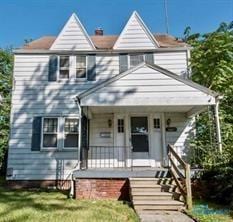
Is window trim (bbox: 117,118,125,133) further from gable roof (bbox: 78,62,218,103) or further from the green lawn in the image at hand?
the green lawn

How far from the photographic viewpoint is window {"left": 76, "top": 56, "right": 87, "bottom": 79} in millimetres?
12594

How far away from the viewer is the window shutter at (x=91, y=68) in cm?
1248

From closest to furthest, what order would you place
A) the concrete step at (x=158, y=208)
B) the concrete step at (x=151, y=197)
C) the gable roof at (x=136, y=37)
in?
the concrete step at (x=158, y=208) → the concrete step at (x=151, y=197) → the gable roof at (x=136, y=37)

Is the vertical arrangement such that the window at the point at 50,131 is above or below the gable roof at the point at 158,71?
below

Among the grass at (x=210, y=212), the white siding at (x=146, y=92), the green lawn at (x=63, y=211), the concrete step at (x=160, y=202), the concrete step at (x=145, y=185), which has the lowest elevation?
the grass at (x=210, y=212)

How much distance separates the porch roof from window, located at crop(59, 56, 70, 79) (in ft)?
12.2

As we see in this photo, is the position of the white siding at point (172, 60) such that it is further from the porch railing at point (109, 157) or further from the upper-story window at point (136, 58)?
the porch railing at point (109, 157)

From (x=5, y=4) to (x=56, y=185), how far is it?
8728 millimetres

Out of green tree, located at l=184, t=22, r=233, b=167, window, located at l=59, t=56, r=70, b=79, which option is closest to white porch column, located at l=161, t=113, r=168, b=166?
green tree, located at l=184, t=22, r=233, b=167

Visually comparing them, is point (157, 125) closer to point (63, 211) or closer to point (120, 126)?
point (120, 126)

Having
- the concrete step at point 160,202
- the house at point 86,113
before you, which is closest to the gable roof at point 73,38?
the house at point 86,113

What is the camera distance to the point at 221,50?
1276cm

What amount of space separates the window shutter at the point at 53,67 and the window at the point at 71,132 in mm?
2075

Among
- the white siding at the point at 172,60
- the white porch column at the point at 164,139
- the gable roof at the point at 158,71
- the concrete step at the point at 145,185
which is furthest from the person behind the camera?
the white siding at the point at 172,60
